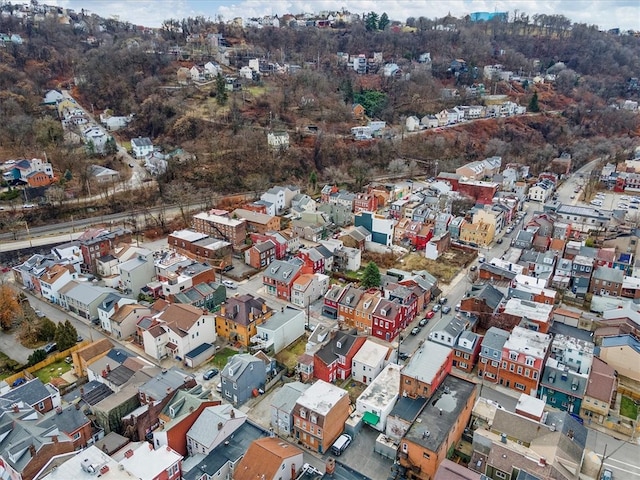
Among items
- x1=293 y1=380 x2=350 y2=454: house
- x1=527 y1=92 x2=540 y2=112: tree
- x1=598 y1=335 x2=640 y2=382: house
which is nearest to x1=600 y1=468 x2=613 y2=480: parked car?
x1=598 y1=335 x2=640 y2=382: house

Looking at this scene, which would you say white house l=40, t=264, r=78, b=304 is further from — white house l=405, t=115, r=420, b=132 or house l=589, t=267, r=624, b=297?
white house l=405, t=115, r=420, b=132

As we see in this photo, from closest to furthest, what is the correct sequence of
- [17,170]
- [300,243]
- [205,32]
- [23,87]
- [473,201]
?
1. [300,243]
2. [17,170]
3. [473,201]
4. [23,87]
5. [205,32]

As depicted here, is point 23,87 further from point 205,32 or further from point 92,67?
point 205,32

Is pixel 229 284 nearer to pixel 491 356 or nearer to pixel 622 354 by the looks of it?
pixel 491 356

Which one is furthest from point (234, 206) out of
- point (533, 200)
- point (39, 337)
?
point (533, 200)

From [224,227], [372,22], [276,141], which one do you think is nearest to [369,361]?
[224,227]

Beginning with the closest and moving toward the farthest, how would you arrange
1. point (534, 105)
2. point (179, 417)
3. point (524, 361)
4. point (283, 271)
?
point (179, 417) → point (524, 361) → point (283, 271) → point (534, 105)

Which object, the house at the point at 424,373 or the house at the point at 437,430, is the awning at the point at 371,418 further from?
the house at the point at 437,430
